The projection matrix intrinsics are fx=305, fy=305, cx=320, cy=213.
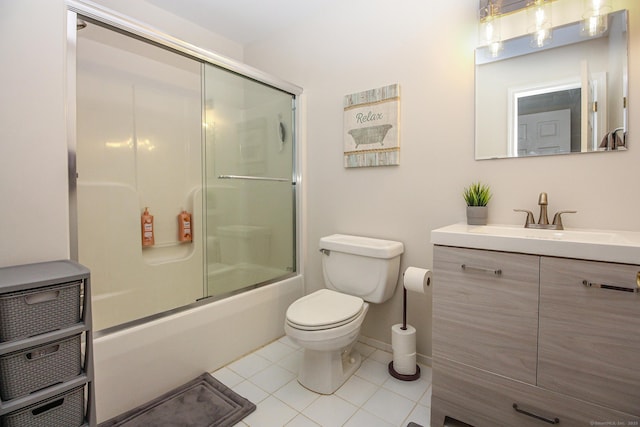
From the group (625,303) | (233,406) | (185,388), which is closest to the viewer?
(625,303)

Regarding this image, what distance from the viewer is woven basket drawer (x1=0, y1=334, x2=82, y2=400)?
3.08ft

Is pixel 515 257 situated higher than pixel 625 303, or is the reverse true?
pixel 515 257

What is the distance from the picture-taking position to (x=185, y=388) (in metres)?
1.58

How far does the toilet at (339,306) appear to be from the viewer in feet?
4.86

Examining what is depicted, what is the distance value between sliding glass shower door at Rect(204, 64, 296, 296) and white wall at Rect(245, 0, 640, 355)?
0.63 feet

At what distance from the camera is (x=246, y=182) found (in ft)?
7.14

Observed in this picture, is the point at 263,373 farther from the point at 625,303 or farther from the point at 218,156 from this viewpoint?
the point at 625,303

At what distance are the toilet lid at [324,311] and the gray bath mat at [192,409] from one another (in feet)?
1.54

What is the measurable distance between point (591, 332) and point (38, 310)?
1.81 metres

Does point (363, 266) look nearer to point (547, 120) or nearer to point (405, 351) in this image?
Result: point (405, 351)

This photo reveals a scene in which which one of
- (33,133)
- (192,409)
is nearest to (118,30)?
(33,133)

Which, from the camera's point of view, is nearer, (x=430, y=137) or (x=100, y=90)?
(x=430, y=137)

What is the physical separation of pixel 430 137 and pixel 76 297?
71.1 inches

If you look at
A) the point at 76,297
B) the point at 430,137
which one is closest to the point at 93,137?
the point at 76,297
